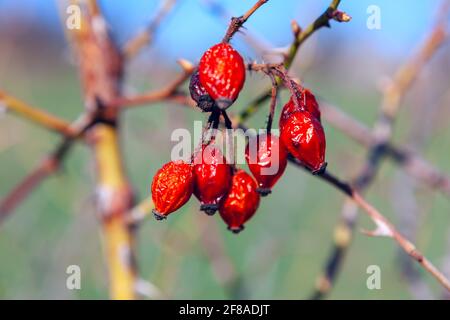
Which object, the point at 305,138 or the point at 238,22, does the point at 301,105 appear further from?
the point at 238,22

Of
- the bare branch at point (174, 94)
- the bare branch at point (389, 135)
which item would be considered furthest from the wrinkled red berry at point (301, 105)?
the bare branch at point (389, 135)

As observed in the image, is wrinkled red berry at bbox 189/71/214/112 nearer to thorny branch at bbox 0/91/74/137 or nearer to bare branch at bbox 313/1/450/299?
thorny branch at bbox 0/91/74/137

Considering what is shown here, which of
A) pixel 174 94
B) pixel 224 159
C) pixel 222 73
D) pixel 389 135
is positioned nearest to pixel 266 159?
pixel 224 159

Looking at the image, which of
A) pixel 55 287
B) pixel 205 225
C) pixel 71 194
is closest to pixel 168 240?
pixel 205 225

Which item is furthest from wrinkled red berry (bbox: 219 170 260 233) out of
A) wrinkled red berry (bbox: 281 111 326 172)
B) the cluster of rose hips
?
wrinkled red berry (bbox: 281 111 326 172)

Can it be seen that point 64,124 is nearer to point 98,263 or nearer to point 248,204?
point 248,204
